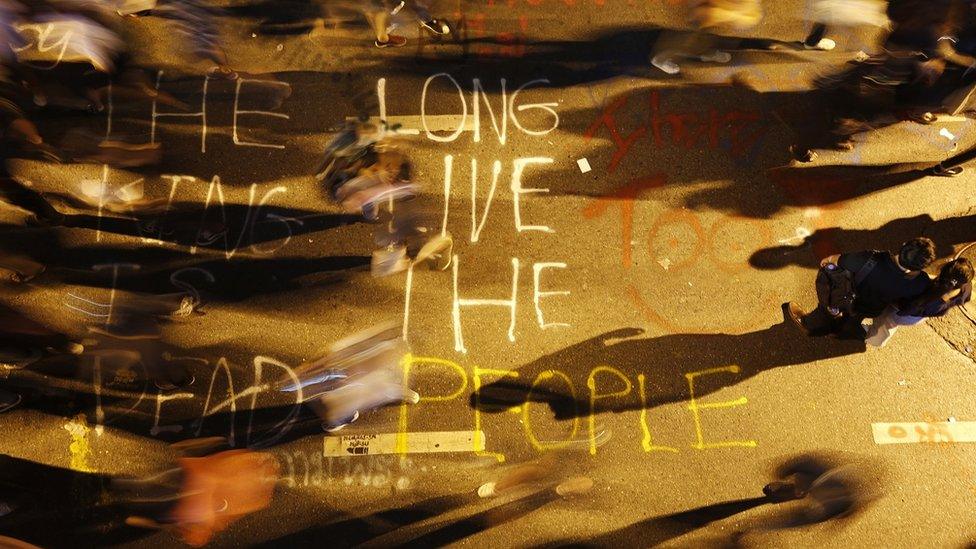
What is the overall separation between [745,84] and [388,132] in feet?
12.7

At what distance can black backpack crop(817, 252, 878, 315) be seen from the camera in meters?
4.30

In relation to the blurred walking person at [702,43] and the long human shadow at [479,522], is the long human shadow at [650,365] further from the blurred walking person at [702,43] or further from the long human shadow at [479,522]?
the blurred walking person at [702,43]

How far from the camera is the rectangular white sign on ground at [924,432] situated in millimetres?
4730

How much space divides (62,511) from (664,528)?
5.57 metres

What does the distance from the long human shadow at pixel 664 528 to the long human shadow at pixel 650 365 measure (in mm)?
1016

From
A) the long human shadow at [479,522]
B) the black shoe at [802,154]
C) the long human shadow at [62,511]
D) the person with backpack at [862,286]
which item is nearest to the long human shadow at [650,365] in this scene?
the person with backpack at [862,286]

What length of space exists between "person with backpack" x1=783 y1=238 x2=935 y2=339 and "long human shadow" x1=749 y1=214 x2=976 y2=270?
48cm

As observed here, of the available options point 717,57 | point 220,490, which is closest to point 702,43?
point 717,57

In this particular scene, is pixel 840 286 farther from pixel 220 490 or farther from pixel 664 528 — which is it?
pixel 220 490

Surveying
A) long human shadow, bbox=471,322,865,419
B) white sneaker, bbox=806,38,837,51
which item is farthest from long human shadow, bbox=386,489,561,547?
white sneaker, bbox=806,38,837,51

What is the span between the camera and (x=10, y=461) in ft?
15.8

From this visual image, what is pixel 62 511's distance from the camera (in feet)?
15.5

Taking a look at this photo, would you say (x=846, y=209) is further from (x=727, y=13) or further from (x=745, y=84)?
(x=727, y=13)

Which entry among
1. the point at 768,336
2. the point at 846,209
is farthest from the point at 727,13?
the point at 768,336
